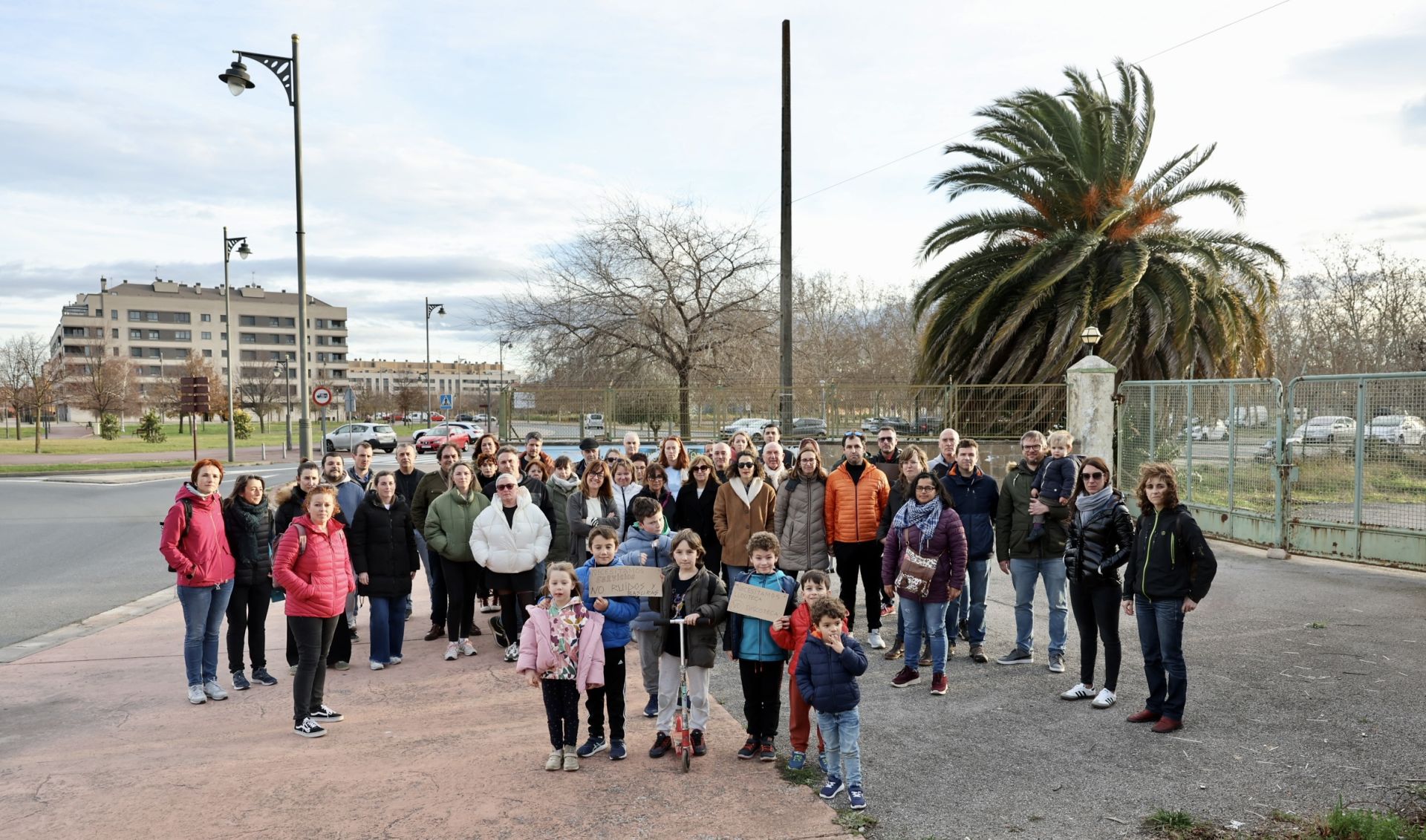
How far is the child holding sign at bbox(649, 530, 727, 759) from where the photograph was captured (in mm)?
5379

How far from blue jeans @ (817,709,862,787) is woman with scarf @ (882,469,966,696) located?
73.1 inches

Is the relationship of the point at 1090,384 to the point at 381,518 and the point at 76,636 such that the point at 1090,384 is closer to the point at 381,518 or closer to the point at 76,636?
the point at 381,518

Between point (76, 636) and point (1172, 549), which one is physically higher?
point (1172, 549)

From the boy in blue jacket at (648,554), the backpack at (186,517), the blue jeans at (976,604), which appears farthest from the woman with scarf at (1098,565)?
the backpack at (186,517)

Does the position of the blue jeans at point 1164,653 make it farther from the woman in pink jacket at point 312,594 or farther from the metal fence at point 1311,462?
the metal fence at point 1311,462

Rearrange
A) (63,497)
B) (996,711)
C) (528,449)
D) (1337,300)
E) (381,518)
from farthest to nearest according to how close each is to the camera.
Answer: (1337,300), (63,497), (528,449), (381,518), (996,711)

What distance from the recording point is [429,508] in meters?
7.73

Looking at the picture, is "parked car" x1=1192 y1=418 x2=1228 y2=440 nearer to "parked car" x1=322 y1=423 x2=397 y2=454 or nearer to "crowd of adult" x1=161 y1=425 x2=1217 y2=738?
"crowd of adult" x1=161 y1=425 x2=1217 y2=738

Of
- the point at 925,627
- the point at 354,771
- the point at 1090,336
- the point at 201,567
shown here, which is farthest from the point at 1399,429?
the point at 201,567

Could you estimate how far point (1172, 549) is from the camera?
5.65 m

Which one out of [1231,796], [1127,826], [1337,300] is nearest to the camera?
[1127,826]

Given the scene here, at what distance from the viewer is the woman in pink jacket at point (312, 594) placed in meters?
5.92

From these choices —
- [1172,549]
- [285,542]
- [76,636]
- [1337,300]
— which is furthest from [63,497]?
[1337,300]

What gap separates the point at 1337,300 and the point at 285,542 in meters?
42.7
